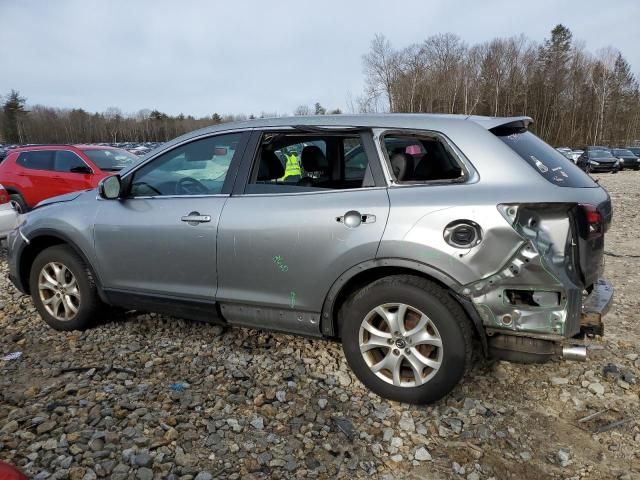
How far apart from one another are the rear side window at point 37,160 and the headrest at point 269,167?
8.03 meters

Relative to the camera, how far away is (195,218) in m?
3.35

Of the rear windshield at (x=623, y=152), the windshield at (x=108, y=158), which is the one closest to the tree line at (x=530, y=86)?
the rear windshield at (x=623, y=152)

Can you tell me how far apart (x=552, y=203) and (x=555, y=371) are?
1.42 meters

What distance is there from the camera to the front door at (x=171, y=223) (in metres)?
3.36

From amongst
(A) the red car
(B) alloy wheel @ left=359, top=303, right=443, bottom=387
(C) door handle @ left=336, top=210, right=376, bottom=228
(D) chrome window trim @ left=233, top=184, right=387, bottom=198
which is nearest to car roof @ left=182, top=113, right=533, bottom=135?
(D) chrome window trim @ left=233, top=184, right=387, bottom=198

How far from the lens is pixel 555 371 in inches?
131

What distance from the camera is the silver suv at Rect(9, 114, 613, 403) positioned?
2572 mm

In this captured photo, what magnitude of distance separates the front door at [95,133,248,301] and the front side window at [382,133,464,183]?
1.11m

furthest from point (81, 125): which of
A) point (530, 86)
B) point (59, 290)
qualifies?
point (59, 290)

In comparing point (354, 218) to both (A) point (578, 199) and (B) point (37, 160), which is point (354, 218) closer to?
(A) point (578, 199)

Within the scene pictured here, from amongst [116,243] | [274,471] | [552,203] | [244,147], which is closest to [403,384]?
[274,471]

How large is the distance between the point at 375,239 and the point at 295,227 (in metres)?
0.53

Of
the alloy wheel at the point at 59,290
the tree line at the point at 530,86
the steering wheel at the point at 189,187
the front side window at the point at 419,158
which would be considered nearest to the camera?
the front side window at the point at 419,158

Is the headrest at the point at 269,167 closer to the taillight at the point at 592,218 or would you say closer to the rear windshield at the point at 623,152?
the taillight at the point at 592,218
